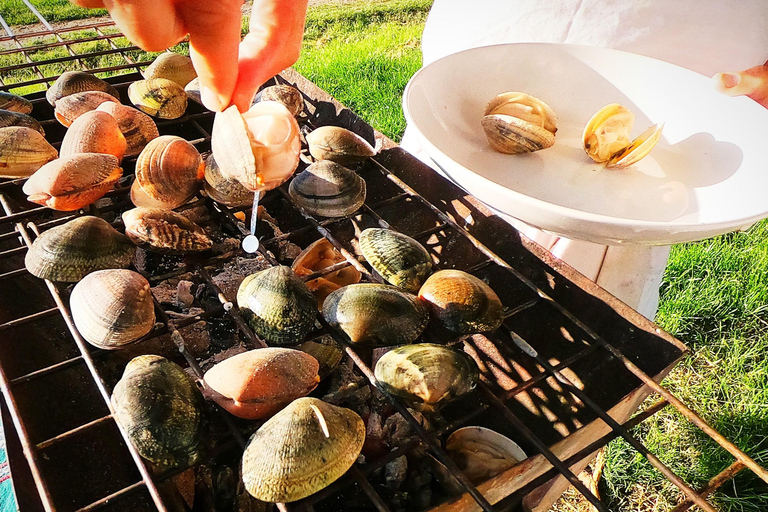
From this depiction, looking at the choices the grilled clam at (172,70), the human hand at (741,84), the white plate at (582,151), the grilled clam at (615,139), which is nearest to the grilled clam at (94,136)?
the grilled clam at (172,70)

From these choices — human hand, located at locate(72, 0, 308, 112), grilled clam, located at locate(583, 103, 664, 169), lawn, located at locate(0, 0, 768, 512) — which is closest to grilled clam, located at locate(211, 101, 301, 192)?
human hand, located at locate(72, 0, 308, 112)

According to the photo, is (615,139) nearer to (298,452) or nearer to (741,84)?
(741,84)

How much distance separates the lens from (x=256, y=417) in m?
1.08

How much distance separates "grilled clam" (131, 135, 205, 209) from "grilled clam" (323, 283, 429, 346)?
1.89ft

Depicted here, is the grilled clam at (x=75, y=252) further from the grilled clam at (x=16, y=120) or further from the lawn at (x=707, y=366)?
the lawn at (x=707, y=366)

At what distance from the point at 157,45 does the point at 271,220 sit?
1.13 meters

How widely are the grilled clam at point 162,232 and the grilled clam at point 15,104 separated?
744 mm

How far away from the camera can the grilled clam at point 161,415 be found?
3.15ft

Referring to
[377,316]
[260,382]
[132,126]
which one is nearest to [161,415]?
[260,382]

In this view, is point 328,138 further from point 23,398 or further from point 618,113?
point 23,398

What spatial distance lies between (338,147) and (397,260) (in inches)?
19.4

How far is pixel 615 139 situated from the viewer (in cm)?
124

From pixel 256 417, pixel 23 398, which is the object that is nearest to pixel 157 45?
pixel 256 417

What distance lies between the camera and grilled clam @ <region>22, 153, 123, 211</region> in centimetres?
140
